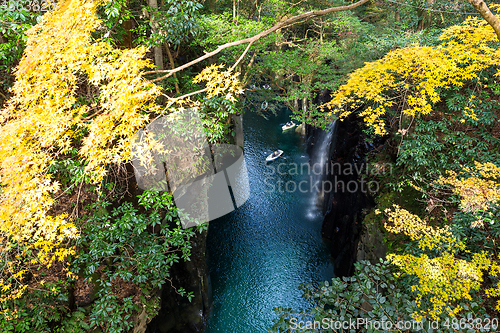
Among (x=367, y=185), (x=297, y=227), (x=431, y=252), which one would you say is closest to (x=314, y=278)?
(x=297, y=227)

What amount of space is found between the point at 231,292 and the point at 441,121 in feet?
32.6

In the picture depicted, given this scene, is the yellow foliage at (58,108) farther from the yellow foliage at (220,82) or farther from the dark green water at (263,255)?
the dark green water at (263,255)

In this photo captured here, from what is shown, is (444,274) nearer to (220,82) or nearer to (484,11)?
(484,11)

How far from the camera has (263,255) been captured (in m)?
12.0

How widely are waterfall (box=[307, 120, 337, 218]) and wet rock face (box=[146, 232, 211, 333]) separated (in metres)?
7.53

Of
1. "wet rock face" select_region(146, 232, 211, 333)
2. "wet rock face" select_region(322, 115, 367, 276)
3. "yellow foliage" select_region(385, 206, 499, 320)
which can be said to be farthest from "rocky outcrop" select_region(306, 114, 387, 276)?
"wet rock face" select_region(146, 232, 211, 333)

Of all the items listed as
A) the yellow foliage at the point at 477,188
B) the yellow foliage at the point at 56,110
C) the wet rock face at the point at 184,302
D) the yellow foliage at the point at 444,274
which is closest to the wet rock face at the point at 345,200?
the yellow foliage at the point at 477,188

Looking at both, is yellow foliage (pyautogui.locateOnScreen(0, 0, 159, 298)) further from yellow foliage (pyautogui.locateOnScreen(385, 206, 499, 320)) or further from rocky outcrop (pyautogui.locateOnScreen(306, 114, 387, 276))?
rocky outcrop (pyautogui.locateOnScreen(306, 114, 387, 276))

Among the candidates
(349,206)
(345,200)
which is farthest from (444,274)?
(345,200)

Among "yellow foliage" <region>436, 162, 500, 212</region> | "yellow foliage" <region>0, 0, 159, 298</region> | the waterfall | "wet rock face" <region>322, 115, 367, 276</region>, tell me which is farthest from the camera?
the waterfall

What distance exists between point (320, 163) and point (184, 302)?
1214cm

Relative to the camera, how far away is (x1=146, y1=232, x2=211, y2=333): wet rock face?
28.0 ft

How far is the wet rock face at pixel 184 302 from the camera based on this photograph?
8.54m

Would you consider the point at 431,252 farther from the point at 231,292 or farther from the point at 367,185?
the point at 231,292
